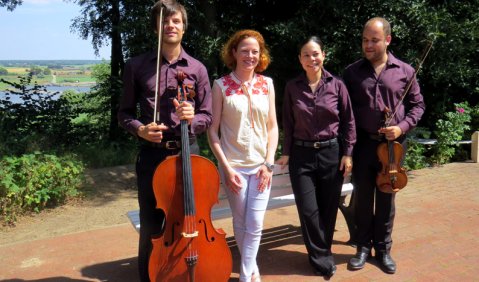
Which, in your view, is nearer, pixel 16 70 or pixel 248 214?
pixel 248 214

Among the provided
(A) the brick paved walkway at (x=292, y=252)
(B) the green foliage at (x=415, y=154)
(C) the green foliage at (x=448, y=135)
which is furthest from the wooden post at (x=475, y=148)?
(A) the brick paved walkway at (x=292, y=252)

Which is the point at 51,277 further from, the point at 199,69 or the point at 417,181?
the point at 417,181

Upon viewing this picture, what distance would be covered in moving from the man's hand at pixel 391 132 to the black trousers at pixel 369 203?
0.47 feet

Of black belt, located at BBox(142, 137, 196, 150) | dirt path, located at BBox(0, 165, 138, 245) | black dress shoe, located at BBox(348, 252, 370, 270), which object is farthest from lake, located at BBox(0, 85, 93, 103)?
black dress shoe, located at BBox(348, 252, 370, 270)

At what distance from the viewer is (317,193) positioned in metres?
3.38

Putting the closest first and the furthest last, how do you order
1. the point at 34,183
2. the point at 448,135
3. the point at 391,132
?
the point at 391,132 → the point at 34,183 → the point at 448,135

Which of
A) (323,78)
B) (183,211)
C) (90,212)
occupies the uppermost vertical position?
(323,78)

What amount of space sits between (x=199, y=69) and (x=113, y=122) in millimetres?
6666

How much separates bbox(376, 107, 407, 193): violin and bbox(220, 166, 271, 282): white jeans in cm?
87

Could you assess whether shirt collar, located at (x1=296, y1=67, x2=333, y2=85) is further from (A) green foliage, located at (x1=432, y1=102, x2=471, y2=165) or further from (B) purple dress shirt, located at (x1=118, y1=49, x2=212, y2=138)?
(A) green foliage, located at (x1=432, y1=102, x2=471, y2=165)

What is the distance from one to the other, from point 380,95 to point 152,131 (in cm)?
169

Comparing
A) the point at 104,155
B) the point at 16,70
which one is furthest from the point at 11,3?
the point at 104,155

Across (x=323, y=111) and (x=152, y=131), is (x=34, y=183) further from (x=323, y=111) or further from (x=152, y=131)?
(x=323, y=111)

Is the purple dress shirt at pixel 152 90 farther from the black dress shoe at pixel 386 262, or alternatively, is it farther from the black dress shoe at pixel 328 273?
the black dress shoe at pixel 386 262
